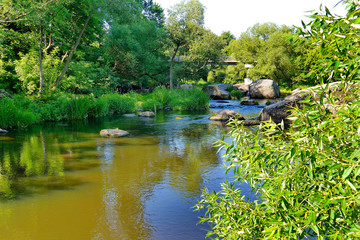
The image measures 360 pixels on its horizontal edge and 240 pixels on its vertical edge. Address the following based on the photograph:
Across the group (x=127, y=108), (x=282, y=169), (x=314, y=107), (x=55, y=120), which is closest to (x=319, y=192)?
(x=282, y=169)

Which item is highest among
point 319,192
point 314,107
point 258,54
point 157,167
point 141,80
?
point 258,54

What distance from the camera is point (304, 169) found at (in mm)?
2422

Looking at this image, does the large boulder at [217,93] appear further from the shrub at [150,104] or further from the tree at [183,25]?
the shrub at [150,104]

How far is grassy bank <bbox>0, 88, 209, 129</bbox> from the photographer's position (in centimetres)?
1566

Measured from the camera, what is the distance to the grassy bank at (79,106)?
1566 cm

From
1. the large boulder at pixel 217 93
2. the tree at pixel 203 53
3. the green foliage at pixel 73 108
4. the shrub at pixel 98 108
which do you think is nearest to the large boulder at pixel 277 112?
the shrub at pixel 98 108

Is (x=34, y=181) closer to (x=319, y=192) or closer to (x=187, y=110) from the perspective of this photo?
(x=319, y=192)

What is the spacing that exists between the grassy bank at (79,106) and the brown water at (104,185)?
2.80 m

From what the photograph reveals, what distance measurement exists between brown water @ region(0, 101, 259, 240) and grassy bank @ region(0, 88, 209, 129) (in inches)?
110

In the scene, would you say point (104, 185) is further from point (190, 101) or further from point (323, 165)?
point (190, 101)

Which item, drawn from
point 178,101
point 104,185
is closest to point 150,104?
point 178,101

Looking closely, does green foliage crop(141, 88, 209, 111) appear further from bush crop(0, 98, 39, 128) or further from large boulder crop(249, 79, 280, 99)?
large boulder crop(249, 79, 280, 99)

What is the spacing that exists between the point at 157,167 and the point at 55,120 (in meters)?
11.9

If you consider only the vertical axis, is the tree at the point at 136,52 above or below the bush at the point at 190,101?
above
